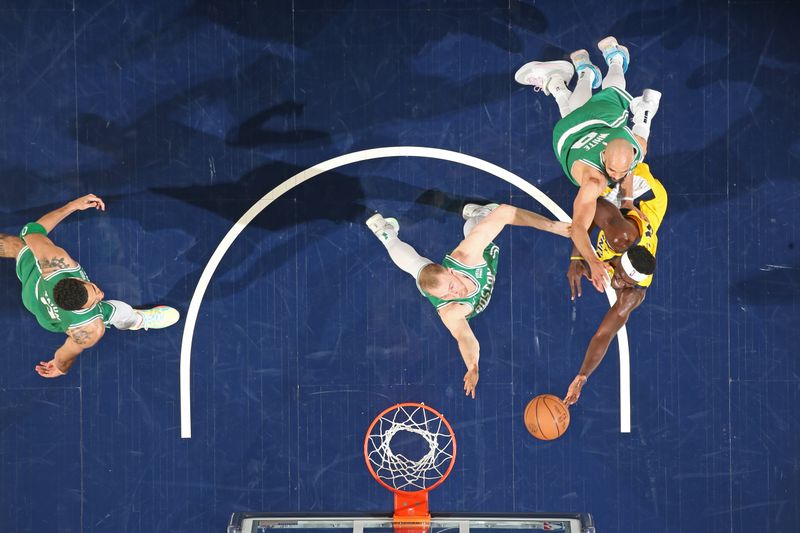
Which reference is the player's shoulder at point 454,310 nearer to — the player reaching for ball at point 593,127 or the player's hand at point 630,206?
the player reaching for ball at point 593,127

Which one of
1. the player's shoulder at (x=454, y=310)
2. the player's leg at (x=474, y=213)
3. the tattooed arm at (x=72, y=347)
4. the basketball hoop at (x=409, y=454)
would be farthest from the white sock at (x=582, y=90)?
the tattooed arm at (x=72, y=347)

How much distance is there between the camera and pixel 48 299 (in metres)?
7.55

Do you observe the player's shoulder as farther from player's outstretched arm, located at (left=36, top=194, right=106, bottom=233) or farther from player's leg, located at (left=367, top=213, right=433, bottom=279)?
player's outstretched arm, located at (left=36, top=194, right=106, bottom=233)

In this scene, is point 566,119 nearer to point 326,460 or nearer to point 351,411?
point 351,411

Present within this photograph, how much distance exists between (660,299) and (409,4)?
13.9 feet

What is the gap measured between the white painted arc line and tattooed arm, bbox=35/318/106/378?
90cm

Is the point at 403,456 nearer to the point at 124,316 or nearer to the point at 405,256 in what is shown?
the point at 405,256

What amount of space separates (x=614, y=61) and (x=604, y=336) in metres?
2.95

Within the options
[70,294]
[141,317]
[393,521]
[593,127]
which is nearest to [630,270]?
[593,127]

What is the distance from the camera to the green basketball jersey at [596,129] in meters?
7.43

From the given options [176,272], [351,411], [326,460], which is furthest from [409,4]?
[326,460]

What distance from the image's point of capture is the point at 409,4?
7965 millimetres

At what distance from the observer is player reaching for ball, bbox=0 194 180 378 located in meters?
7.54

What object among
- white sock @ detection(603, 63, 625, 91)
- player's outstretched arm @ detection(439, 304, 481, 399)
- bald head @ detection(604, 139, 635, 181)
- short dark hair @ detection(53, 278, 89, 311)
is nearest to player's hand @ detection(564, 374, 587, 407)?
player's outstretched arm @ detection(439, 304, 481, 399)
